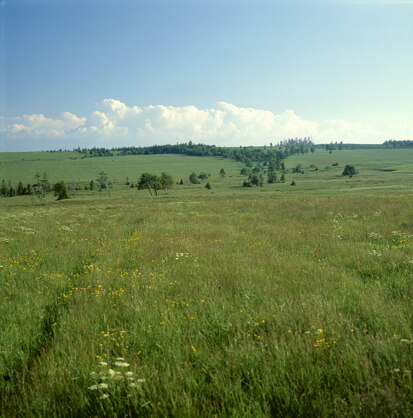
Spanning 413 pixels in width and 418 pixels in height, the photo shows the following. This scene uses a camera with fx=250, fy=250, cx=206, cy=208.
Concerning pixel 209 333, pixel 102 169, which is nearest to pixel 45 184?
pixel 102 169

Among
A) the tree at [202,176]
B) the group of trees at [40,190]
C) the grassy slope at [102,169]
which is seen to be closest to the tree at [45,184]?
the group of trees at [40,190]

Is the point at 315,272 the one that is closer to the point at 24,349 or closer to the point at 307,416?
the point at 307,416

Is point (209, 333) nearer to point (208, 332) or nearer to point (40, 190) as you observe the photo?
point (208, 332)

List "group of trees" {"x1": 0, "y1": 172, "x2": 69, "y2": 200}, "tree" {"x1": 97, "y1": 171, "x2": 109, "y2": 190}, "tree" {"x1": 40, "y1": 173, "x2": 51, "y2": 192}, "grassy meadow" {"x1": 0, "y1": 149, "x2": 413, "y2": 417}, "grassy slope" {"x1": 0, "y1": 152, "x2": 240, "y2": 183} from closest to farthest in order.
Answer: "grassy meadow" {"x1": 0, "y1": 149, "x2": 413, "y2": 417}, "group of trees" {"x1": 0, "y1": 172, "x2": 69, "y2": 200}, "tree" {"x1": 40, "y1": 173, "x2": 51, "y2": 192}, "tree" {"x1": 97, "y1": 171, "x2": 109, "y2": 190}, "grassy slope" {"x1": 0, "y1": 152, "x2": 240, "y2": 183}

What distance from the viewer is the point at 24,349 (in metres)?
3.61

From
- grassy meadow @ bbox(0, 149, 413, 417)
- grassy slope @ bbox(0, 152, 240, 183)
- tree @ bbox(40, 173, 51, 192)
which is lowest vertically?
grassy meadow @ bbox(0, 149, 413, 417)

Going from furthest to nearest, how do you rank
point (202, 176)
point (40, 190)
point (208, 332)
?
point (202, 176) → point (40, 190) → point (208, 332)

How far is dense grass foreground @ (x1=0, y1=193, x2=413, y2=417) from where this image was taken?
2564 millimetres

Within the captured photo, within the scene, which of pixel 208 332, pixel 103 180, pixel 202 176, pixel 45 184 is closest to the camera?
pixel 208 332

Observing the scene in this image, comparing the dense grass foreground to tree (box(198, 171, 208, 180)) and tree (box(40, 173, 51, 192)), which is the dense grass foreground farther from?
tree (box(198, 171, 208, 180))

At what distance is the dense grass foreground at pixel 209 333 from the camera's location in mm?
2564

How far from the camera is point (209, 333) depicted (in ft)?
12.4

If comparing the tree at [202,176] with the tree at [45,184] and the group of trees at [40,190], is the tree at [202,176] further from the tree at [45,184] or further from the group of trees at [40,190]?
the tree at [45,184]

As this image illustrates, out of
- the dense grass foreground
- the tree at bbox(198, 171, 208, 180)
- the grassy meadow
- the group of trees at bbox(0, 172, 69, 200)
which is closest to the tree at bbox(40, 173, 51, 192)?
the group of trees at bbox(0, 172, 69, 200)
